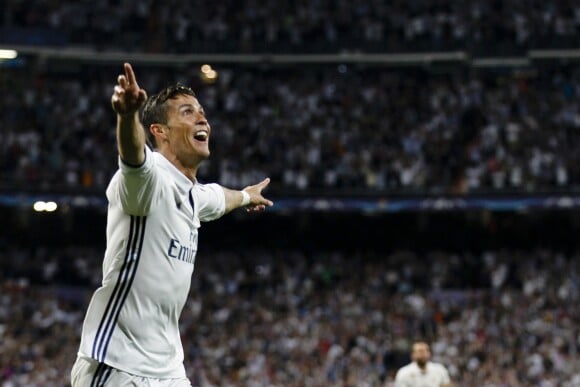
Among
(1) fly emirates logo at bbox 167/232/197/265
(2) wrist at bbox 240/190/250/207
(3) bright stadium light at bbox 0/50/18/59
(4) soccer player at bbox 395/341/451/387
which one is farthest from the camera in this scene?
(3) bright stadium light at bbox 0/50/18/59

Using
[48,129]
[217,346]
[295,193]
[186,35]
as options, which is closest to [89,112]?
[48,129]

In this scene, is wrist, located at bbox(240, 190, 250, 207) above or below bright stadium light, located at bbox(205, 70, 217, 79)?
above

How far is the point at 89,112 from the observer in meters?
29.9

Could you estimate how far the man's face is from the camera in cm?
525

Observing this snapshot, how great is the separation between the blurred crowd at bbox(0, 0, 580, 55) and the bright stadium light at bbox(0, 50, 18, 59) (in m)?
0.43

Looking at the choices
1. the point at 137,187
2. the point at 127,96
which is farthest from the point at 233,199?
the point at 127,96

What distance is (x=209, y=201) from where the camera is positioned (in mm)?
5898

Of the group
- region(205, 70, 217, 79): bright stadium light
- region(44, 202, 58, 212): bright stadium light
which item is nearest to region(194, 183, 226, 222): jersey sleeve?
region(44, 202, 58, 212): bright stadium light

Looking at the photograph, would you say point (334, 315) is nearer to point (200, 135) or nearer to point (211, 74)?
point (211, 74)

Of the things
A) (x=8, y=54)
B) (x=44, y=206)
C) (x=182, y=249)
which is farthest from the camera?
(x=8, y=54)

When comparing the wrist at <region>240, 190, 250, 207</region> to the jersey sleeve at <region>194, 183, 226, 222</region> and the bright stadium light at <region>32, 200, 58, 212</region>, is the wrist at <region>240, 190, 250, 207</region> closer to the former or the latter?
the jersey sleeve at <region>194, 183, 226, 222</region>

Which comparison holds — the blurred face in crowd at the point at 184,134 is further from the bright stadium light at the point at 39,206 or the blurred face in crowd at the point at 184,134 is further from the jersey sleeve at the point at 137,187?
the bright stadium light at the point at 39,206

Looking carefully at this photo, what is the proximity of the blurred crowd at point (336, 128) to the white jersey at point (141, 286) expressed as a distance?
22869 mm

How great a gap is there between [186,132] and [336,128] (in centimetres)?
2458
